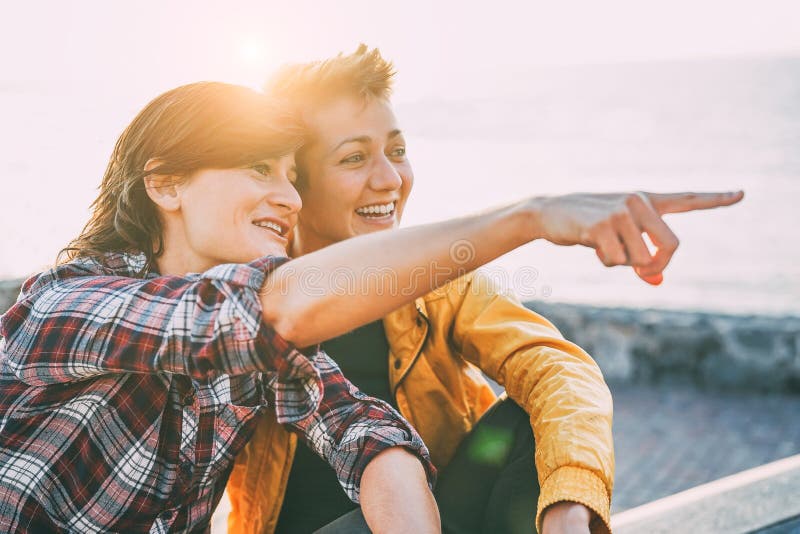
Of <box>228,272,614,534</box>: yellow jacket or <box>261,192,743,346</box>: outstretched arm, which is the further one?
<box>228,272,614,534</box>: yellow jacket

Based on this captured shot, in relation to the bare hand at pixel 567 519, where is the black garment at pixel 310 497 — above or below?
below

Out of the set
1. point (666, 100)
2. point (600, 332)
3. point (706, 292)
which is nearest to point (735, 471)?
point (600, 332)

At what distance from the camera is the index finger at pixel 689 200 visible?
3.52 ft

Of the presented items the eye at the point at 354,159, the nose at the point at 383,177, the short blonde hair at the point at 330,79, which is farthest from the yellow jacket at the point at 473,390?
the short blonde hair at the point at 330,79

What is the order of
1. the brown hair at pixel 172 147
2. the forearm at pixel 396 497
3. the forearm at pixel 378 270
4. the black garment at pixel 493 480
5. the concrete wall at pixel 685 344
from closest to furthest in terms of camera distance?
the forearm at pixel 378 270, the forearm at pixel 396 497, the brown hair at pixel 172 147, the black garment at pixel 493 480, the concrete wall at pixel 685 344

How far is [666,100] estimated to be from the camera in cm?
3719

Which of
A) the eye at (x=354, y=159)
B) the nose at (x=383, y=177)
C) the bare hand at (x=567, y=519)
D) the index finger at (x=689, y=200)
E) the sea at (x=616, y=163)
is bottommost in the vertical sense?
the sea at (x=616, y=163)

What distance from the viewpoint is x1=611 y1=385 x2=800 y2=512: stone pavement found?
461 centimetres

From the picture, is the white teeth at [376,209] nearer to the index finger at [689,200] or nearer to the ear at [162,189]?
the ear at [162,189]

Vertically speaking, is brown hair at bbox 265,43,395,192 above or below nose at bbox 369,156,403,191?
above

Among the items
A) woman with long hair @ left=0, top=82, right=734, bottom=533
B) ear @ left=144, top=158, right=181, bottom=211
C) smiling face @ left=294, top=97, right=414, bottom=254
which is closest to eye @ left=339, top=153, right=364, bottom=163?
smiling face @ left=294, top=97, right=414, bottom=254

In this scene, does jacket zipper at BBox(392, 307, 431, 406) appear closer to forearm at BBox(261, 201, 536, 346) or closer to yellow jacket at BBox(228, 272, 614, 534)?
yellow jacket at BBox(228, 272, 614, 534)

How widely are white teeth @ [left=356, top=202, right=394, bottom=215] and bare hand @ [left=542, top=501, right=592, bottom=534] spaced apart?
3.69 feet

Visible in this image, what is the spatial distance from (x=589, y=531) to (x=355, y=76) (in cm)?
154
